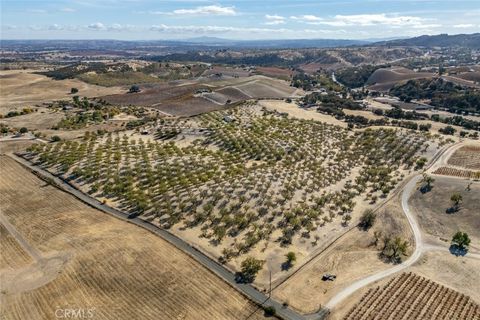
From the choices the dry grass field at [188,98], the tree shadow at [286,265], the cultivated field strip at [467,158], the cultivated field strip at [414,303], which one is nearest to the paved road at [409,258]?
the cultivated field strip at [414,303]

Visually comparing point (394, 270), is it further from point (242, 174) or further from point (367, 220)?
point (242, 174)

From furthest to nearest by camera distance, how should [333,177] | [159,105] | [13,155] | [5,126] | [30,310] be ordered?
[159,105] < [5,126] < [13,155] < [333,177] < [30,310]

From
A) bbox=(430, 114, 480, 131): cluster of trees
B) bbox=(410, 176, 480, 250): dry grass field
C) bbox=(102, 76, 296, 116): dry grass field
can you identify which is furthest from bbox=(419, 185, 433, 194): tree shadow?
bbox=(102, 76, 296, 116): dry grass field

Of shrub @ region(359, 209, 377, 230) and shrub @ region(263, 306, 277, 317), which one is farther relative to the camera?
shrub @ region(359, 209, 377, 230)

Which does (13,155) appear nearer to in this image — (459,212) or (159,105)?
(159,105)

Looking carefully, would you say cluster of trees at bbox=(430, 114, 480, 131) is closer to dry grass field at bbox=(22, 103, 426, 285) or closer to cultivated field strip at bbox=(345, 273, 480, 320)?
dry grass field at bbox=(22, 103, 426, 285)

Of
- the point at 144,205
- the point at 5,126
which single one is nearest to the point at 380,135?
the point at 144,205

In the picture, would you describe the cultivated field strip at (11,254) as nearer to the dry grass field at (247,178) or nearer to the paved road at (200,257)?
the paved road at (200,257)

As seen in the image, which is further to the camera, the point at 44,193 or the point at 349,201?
the point at 44,193
